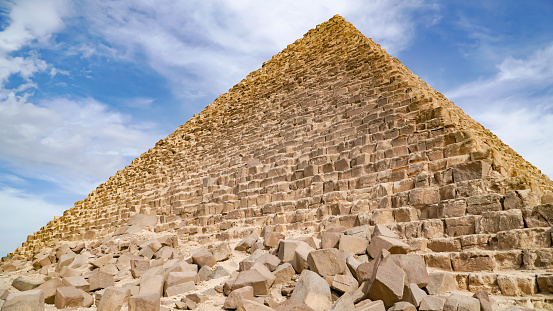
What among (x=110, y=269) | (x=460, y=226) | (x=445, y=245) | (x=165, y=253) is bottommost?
(x=110, y=269)

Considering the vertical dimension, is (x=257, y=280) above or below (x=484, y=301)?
above

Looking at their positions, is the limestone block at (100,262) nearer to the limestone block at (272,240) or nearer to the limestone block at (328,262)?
the limestone block at (272,240)

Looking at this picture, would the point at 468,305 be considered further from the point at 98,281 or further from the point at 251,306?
the point at 98,281

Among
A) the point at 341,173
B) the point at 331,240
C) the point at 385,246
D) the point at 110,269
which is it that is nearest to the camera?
the point at 385,246

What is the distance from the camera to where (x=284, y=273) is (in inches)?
183

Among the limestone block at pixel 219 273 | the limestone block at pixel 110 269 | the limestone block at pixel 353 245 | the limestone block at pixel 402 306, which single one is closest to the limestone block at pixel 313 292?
the limestone block at pixel 402 306

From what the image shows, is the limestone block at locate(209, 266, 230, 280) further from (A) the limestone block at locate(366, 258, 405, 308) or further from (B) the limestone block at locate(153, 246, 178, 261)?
(A) the limestone block at locate(366, 258, 405, 308)

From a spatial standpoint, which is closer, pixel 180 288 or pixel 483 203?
pixel 483 203

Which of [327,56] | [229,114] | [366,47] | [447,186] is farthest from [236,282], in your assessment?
[229,114]

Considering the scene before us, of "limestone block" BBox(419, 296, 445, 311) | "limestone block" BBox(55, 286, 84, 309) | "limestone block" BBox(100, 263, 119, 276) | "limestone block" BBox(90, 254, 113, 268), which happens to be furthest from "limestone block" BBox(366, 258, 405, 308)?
"limestone block" BBox(90, 254, 113, 268)

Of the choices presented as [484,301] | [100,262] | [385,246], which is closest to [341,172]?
[385,246]

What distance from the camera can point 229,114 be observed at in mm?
14930

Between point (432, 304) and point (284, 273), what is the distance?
5.90 ft

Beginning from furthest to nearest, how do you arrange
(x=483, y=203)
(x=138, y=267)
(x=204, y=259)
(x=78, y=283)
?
(x=138, y=267) → (x=204, y=259) → (x=78, y=283) → (x=483, y=203)
